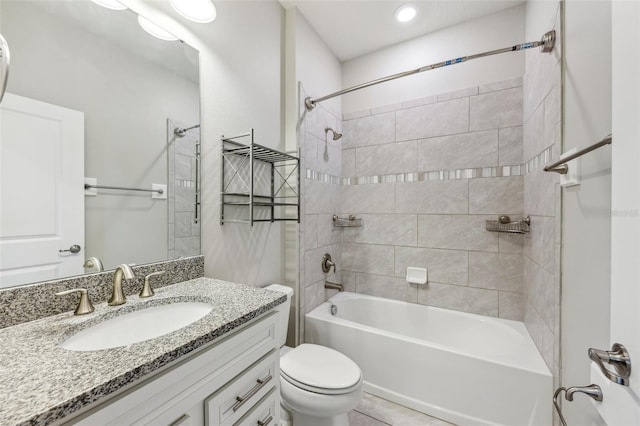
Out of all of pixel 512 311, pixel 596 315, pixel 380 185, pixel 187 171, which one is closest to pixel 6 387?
pixel 187 171

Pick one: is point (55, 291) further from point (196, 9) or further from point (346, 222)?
point (346, 222)

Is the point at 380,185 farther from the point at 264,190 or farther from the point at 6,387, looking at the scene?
the point at 6,387

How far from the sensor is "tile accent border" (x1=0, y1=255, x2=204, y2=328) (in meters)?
0.75

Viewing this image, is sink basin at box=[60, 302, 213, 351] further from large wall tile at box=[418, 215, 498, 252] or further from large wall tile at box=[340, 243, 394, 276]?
large wall tile at box=[418, 215, 498, 252]

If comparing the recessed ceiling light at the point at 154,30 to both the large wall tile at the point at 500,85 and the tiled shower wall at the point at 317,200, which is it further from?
the large wall tile at the point at 500,85

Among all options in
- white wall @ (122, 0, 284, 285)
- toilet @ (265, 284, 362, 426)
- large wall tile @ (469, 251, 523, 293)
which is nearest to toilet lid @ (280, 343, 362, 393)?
toilet @ (265, 284, 362, 426)

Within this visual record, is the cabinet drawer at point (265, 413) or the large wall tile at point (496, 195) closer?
the cabinet drawer at point (265, 413)

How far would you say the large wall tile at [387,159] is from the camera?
222 centimetres

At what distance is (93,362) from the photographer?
56cm

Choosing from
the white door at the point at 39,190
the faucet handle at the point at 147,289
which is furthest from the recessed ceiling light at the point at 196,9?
the faucet handle at the point at 147,289

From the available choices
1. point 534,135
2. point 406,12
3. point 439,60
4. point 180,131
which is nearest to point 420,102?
point 439,60

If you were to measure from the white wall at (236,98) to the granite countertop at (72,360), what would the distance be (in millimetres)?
564

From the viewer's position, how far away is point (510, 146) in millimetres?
1869

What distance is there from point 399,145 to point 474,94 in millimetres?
664
